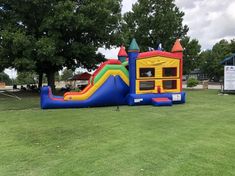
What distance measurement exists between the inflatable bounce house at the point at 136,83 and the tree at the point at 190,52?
18.4 metres

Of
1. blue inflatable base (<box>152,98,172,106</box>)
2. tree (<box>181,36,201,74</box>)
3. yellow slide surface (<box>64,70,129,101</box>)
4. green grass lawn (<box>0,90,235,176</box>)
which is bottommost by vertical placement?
green grass lawn (<box>0,90,235,176</box>)

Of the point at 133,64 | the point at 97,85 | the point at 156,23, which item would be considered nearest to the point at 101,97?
the point at 97,85

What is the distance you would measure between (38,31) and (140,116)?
1469 cm

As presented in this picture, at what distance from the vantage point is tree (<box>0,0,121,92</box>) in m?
19.9

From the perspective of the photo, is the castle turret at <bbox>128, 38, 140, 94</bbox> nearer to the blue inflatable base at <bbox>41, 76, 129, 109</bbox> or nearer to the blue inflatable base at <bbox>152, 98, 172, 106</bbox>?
the blue inflatable base at <bbox>41, 76, 129, 109</bbox>

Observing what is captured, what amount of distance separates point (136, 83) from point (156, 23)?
20.1m

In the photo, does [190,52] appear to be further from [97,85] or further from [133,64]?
[97,85]

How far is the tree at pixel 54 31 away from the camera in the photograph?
65.4ft

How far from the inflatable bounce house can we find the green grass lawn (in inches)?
175

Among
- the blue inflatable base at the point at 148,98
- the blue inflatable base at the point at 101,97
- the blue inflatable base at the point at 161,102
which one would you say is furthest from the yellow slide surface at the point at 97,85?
the blue inflatable base at the point at 161,102

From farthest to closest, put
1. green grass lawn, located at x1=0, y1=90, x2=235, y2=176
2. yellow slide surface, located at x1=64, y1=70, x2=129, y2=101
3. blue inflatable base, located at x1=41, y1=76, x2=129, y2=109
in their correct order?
yellow slide surface, located at x1=64, y1=70, x2=129, y2=101, blue inflatable base, located at x1=41, y1=76, x2=129, y2=109, green grass lawn, located at x1=0, y1=90, x2=235, y2=176

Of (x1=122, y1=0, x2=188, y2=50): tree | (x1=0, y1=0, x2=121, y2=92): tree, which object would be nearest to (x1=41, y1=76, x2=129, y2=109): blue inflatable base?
(x1=0, y1=0, x2=121, y2=92): tree

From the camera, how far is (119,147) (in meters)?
6.24

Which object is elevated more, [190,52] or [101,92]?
[190,52]
